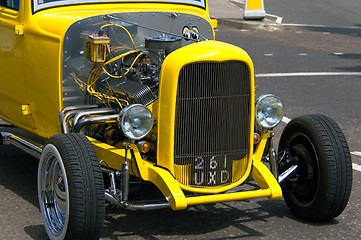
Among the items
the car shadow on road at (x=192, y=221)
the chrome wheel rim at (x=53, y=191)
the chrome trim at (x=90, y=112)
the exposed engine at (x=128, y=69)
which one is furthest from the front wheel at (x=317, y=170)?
the chrome wheel rim at (x=53, y=191)

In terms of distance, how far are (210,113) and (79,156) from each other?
2.91ft

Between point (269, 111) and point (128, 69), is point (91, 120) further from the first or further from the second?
point (269, 111)

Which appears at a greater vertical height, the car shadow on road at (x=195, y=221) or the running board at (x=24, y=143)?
the running board at (x=24, y=143)

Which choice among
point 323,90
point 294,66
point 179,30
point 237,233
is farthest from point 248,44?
point 237,233

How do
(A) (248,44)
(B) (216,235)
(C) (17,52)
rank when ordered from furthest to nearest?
(A) (248,44), (C) (17,52), (B) (216,235)

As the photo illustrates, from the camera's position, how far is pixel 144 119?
495 cm

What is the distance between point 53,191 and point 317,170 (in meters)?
1.86

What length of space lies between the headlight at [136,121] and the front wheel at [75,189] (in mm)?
266

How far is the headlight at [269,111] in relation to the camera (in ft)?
17.2

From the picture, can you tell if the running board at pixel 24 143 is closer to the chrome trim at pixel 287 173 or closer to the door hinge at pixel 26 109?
the door hinge at pixel 26 109

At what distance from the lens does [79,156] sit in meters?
4.79

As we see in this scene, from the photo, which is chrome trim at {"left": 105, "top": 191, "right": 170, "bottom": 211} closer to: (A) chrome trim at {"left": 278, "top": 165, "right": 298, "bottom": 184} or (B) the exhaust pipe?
(A) chrome trim at {"left": 278, "top": 165, "right": 298, "bottom": 184}

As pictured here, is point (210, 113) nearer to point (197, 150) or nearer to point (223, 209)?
point (197, 150)

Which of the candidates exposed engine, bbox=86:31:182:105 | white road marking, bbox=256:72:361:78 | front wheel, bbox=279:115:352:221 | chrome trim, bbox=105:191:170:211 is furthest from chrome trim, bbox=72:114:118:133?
white road marking, bbox=256:72:361:78
